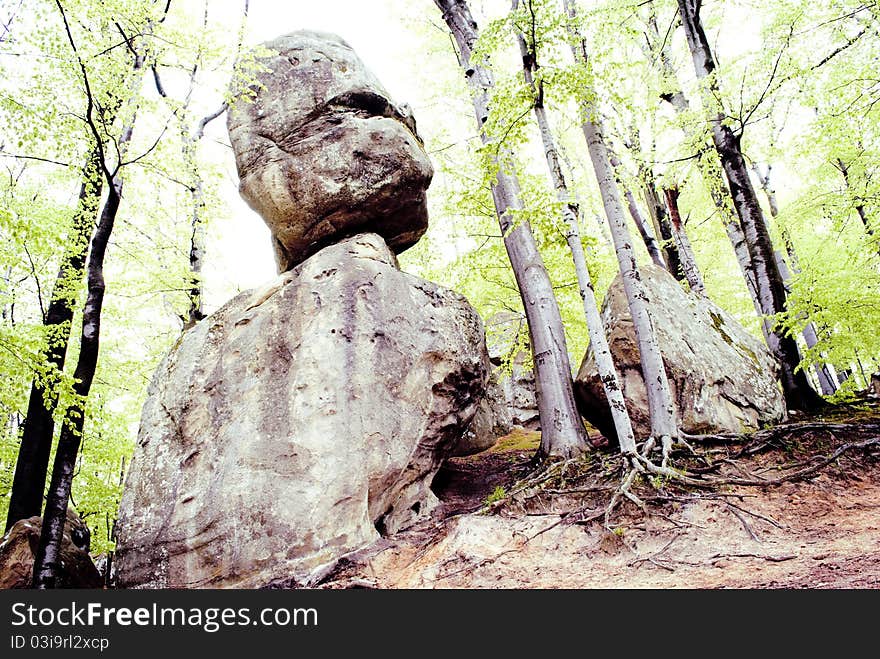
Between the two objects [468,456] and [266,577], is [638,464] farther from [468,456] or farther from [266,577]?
[468,456]

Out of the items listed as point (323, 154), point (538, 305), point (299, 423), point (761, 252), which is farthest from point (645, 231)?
point (299, 423)

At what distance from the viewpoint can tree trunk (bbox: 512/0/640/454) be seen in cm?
674

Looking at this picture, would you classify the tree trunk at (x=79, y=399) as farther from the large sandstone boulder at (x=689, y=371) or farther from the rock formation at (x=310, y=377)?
the large sandstone boulder at (x=689, y=371)

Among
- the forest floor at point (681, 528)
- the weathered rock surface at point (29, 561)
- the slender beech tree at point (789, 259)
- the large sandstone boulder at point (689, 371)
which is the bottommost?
the forest floor at point (681, 528)

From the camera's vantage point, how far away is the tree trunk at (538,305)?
8086mm

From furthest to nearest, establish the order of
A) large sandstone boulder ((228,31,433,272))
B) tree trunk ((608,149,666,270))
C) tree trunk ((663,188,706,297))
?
tree trunk ((663,188,706,297))
tree trunk ((608,149,666,270))
large sandstone boulder ((228,31,433,272))

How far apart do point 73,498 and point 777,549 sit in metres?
13.2

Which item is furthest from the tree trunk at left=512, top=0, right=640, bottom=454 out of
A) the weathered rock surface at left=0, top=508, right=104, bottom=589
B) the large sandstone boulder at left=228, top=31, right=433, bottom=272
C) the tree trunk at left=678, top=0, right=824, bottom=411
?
the weathered rock surface at left=0, top=508, right=104, bottom=589

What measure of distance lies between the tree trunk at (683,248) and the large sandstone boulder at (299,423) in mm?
6958

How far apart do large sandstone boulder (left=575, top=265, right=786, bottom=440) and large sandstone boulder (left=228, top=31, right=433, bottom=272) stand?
436 cm

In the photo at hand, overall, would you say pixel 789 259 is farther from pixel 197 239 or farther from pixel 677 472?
pixel 197 239

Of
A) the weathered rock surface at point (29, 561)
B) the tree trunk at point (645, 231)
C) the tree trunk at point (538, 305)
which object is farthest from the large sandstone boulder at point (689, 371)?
the weathered rock surface at point (29, 561)

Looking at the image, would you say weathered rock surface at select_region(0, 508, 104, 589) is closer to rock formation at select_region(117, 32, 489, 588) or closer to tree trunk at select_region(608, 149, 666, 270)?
rock formation at select_region(117, 32, 489, 588)

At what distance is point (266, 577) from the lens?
5477 millimetres
